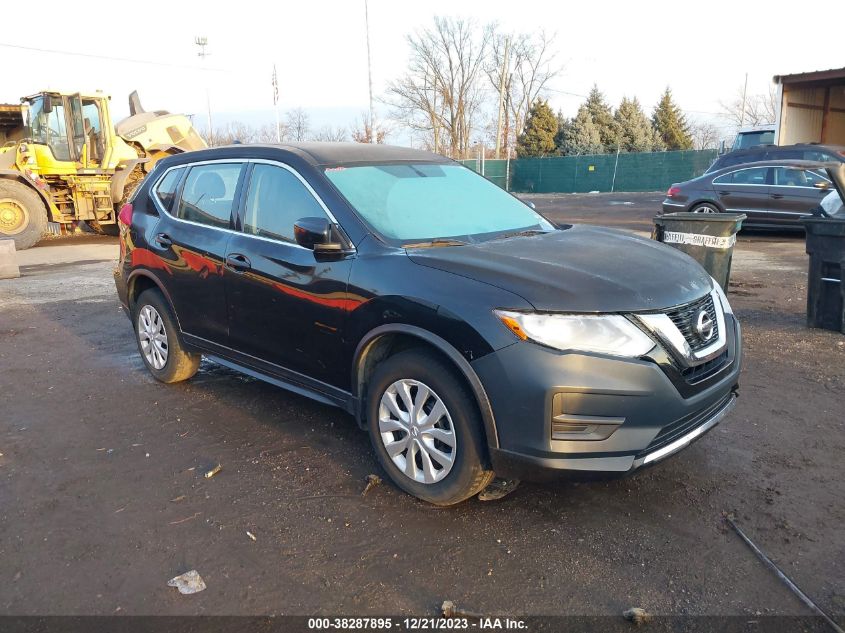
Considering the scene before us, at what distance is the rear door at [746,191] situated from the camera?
42.5ft

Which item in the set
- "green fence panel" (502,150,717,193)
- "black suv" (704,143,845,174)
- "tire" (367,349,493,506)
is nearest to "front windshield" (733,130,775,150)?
"black suv" (704,143,845,174)

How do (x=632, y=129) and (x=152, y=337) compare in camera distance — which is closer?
(x=152, y=337)

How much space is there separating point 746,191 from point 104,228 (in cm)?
1536

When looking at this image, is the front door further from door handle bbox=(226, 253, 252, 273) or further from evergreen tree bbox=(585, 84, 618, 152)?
evergreen tree bbox=(585, 84, 618, 152)

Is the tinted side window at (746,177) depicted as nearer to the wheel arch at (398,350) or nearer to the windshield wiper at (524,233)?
the windshield wiper at (524,233)

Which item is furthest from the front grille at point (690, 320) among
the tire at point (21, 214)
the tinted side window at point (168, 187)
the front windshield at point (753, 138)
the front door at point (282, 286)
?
the front windshield at point (753, 138)

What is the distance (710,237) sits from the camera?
6.61 m

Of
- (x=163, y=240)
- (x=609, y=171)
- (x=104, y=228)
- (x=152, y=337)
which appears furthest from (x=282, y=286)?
(x=609, y=171)

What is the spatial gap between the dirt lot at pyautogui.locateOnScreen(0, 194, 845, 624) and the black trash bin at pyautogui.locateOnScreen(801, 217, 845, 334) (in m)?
1.30

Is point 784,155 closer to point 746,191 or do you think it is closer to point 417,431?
point 746,191

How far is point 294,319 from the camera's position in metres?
3.93

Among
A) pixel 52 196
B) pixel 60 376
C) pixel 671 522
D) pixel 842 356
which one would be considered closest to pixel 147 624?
pixel 671 522

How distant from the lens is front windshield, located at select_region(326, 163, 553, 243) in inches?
150

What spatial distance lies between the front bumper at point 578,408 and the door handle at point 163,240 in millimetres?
2923
